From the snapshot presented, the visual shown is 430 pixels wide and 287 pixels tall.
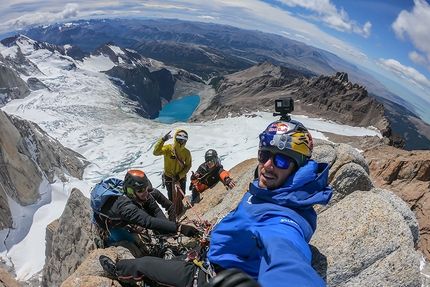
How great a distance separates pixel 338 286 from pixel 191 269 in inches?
99.9

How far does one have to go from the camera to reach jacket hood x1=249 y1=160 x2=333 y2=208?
3.42 m

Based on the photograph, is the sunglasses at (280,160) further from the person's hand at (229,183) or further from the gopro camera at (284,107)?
the person's hand at (229,183)

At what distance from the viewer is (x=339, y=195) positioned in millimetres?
7215

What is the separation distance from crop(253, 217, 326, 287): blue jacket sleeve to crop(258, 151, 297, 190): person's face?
0.74 metres

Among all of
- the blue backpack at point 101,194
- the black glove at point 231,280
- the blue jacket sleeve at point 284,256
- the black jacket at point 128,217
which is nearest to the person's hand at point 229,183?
the black jacket at point 128,217

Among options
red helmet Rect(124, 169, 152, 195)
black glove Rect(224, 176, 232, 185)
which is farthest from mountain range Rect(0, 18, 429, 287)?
red helmet Rect(124, 169, 152, 195)

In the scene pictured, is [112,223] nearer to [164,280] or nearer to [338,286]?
[164,280]

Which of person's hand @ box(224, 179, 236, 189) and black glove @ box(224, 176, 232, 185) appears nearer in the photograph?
person's hand @ box(224, 179, 236, 189)

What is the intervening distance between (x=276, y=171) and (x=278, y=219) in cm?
94

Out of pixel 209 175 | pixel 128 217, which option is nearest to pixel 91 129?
pixel 209 175

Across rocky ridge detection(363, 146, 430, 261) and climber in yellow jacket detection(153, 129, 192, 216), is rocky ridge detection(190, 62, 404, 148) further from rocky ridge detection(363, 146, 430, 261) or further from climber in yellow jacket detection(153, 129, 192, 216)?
climber in yellow jacket detection(153, 129, 192, 216)

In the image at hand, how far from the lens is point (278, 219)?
314 cm

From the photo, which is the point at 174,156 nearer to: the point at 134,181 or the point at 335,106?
the point at 134,181

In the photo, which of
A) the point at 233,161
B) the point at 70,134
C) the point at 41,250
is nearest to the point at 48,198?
the point at 41,250
